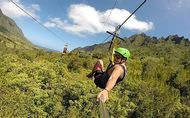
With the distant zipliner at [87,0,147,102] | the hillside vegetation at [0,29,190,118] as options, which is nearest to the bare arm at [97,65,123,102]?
the distant zipliner at [87,0,147,102]

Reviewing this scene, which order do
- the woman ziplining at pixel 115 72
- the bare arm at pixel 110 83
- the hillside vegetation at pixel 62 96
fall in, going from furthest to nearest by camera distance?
the hillside vegetation at pixel 62 96, the woman ziplining at pixel 115 72, the bare arm at pixel 110 83

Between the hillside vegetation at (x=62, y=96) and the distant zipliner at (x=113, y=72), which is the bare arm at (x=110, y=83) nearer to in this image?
the distant zipliner at (x=113, y=72)

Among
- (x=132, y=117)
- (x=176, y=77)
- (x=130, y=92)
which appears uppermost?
(x=176, y=77)

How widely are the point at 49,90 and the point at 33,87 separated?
3021mm

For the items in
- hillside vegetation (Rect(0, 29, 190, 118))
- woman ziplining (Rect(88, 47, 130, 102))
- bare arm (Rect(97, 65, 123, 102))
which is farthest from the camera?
hillside vegetation (Rect(0, 29, 190, 118))

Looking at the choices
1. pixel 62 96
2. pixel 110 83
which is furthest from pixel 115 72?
pixel 62 96

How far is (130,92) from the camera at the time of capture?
83.6 meters

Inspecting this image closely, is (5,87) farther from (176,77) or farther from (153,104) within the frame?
(176,77)

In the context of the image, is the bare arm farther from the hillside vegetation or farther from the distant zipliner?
the hillside vegetation

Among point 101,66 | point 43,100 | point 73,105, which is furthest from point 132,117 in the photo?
point 101,66

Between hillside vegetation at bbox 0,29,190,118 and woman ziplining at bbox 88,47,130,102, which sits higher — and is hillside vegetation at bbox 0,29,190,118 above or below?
below

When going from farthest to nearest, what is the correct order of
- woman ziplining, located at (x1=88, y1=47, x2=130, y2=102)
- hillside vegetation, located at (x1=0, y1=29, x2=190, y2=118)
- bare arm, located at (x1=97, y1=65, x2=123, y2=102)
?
hillside vegetation, located at (x1=0, y1=29, x2=190, y2=118) < woman ziplining, located at (x1=88, y1=47, x2=130, y2=102) < bare arm, located at (x1=97, y1=65, x2=123, y2=102)

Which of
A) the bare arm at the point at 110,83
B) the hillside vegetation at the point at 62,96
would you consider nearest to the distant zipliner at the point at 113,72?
the bare arm at the point at 110,83

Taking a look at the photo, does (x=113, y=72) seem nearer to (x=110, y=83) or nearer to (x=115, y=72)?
(x=115, y=72)
